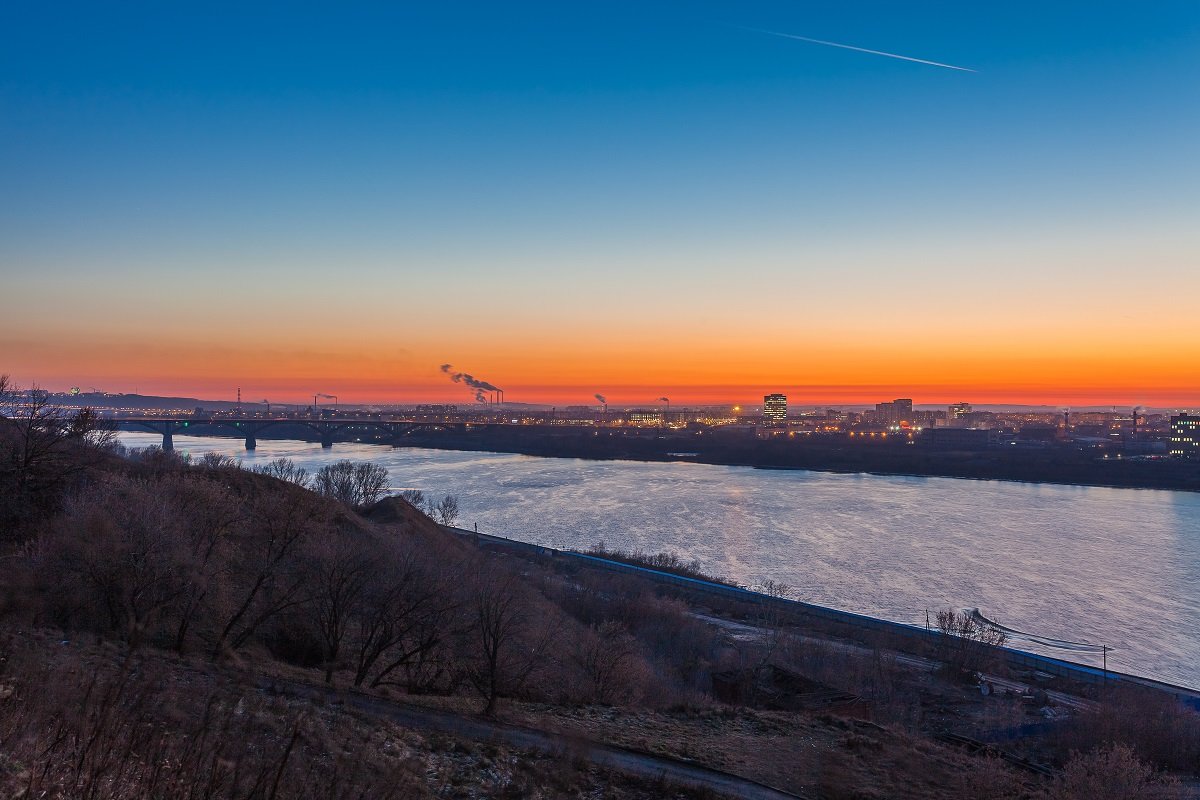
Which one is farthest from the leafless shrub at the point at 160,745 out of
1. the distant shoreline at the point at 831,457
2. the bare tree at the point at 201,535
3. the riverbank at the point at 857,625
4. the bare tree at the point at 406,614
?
the distant shoreline at the point at 831,457

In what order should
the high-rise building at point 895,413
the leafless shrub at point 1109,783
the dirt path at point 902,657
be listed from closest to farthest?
the leafless shrub at point 1109,783, the dirt path at point 902,657, the high-rise building at point 895,413

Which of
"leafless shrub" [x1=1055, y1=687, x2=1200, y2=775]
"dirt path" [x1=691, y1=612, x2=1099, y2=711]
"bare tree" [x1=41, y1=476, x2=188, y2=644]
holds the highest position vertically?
"bare tree" [x1=41, y1=476, x2=188, y2=644]

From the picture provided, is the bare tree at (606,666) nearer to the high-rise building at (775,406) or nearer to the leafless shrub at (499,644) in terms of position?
the leafless shrub at (499,644)

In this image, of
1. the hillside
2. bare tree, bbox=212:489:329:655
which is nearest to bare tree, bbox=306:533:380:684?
the hillside

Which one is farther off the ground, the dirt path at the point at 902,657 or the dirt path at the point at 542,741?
the dirt path at the point at 542,741

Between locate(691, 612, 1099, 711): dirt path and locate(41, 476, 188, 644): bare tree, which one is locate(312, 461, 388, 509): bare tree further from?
locate(41, 476, 188, 644): bare tree
